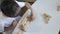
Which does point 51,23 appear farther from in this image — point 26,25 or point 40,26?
point 26,25

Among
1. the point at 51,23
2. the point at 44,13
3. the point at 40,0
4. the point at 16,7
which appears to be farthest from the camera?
the point at 40,0

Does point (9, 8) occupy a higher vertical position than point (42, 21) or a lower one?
higher

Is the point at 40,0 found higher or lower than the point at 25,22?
higher

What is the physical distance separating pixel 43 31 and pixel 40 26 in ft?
0.21

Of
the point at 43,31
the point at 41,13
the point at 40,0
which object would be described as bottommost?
the point at 43,31

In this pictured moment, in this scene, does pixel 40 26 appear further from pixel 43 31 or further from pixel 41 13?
pixel 41 13

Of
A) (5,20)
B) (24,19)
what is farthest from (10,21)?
(24,19)

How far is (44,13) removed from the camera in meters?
1.36

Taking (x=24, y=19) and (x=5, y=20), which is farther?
(x=5, y=20)

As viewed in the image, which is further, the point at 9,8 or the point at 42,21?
the point at 42,21

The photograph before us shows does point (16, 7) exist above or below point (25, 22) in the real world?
above

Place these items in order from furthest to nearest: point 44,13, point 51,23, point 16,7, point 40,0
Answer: point 40,0, point 44,13, point 51,23, point 16,7

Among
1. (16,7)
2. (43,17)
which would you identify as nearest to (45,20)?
(43,17)

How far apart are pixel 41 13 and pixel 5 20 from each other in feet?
1.07
